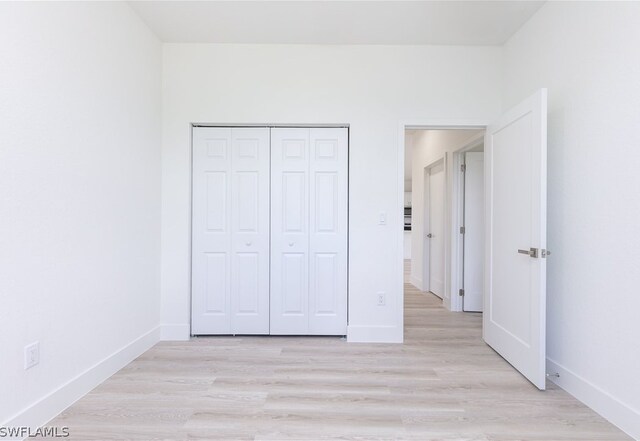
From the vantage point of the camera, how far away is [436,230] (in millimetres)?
5000

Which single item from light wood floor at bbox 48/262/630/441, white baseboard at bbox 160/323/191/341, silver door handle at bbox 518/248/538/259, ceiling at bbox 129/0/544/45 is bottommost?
light wood floor at bbox 48/262/630/441

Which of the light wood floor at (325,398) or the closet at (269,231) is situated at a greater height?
the closet at (269,231)

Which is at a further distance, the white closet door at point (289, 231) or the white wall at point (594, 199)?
the white closet door at point (289, 231)

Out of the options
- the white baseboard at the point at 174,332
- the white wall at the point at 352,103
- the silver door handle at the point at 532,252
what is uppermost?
the white wall at the point at 352,103

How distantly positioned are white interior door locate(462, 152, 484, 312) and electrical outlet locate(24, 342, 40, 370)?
Answer: 4109 millimetres

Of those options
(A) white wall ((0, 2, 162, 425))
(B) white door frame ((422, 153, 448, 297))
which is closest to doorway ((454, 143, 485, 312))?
(B) white door frame ((422, 153, 448, 297))

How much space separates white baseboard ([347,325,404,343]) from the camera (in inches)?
121

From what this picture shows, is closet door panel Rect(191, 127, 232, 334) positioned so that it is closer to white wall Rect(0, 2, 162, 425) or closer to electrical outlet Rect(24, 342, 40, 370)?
white wall Rect(0, 2, 162, 425)

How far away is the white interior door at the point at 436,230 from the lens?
4.78 m

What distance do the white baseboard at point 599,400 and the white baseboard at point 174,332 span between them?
2.98m

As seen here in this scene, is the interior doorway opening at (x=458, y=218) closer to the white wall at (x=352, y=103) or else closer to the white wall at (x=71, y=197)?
the white wall at (x=352, y=103)

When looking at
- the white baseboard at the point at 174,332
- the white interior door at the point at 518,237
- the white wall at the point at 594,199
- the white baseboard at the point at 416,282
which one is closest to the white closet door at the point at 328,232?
the white baseboard at the point at 174,332

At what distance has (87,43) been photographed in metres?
2.13

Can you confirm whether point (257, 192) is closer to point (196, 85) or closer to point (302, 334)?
point (196, 85)
